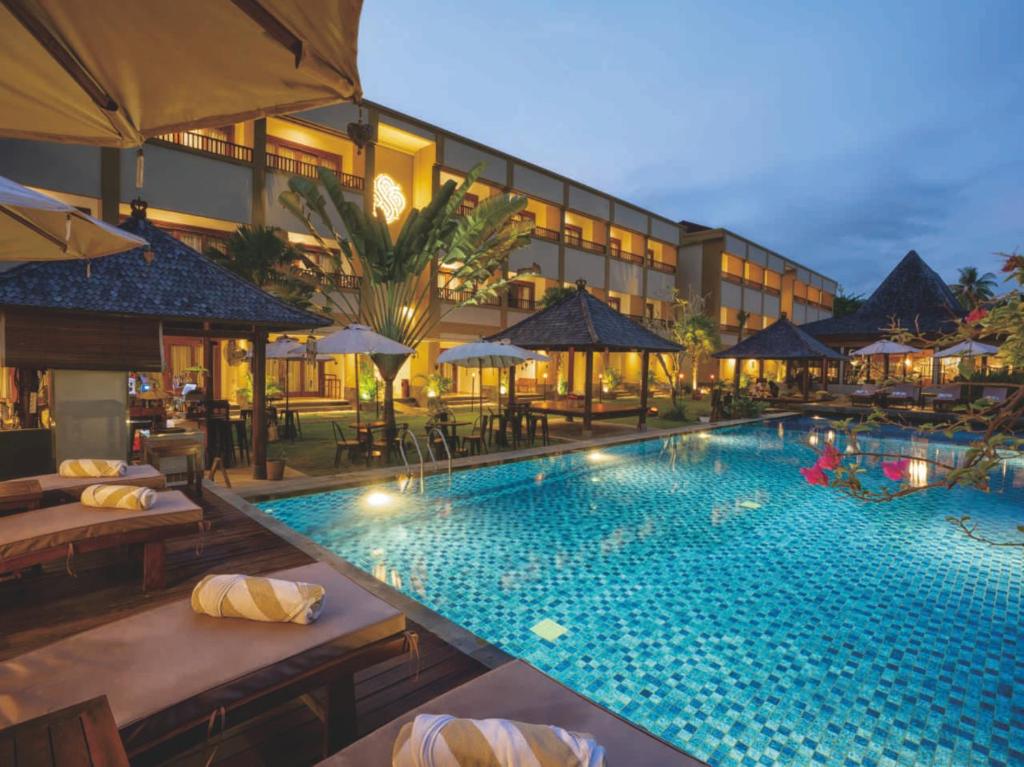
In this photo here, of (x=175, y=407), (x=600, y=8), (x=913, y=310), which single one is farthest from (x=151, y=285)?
(x=600, y=8)

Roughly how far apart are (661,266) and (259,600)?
39.3 meters

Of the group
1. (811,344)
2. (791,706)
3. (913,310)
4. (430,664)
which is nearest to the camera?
(430,664)

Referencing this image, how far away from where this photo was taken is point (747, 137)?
617ft

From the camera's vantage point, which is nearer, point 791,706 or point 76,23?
point 76,23

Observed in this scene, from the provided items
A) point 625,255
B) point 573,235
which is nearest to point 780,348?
point 573,235

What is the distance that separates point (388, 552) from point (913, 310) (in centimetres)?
3525

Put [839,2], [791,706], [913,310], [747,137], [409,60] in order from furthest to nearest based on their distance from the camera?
1. [747,137]
2. [409,60]
3. [839,2]
4. [913,310]
5. [791,706]

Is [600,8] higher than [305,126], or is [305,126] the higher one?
[600,8]

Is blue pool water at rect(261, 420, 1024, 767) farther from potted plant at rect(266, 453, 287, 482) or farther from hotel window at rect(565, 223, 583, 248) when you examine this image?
hotel window at rect(565, 223, 583, 248)

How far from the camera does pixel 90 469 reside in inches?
217

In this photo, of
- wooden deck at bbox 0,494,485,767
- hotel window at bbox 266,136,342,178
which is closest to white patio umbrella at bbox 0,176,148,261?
wooden deck at bbox 0,494,485,767

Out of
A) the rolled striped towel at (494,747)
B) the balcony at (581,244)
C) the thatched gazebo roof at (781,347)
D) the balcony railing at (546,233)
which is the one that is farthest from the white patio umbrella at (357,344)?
the balcony at (581,244)

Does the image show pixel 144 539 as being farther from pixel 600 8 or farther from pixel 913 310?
pixel 600 8

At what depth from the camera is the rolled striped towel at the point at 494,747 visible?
1699 mm
